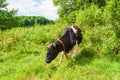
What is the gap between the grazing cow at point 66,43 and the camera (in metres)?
14.2

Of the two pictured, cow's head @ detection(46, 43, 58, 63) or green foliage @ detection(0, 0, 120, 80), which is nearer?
green foliage @ detection(0, 0, 120, 80)

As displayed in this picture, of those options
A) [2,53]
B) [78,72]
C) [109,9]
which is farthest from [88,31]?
[2,53]

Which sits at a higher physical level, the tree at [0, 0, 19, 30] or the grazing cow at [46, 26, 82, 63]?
the grazing cow at [46, 26, 82, 63]

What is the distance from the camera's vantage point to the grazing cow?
46.7 ft

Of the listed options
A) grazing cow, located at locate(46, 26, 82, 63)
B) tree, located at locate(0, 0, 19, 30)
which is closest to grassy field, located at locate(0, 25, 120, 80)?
grazing cow, located at locate(46, 26, 82, 63)

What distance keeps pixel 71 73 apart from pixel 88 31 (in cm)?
383

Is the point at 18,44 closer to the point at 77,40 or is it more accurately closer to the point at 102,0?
the point at 77,40

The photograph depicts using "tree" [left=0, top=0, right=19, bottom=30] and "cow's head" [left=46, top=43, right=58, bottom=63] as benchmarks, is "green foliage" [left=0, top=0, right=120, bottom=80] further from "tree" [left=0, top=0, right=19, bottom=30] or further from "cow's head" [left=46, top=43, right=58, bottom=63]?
"tree" [left=0, top=0, right=19, bottom=30]

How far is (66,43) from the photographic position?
14695 mm

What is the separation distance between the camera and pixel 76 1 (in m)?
29.7

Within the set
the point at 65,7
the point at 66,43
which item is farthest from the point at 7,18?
the point at 66,43

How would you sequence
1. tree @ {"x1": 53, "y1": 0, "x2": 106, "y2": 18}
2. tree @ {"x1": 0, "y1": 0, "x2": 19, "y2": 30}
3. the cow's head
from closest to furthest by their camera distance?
the cow's head → tree @ {"x1": 53, "y1": 0, "x2": 106, "y2": 18} → tree @ {"x1": 0, "y1": 0, "x2": 19, "y2": 30}

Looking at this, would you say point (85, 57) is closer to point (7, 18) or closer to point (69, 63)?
point (69, 63)

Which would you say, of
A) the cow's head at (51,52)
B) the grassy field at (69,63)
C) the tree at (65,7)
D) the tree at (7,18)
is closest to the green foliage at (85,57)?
the grassy field at (69,63)
